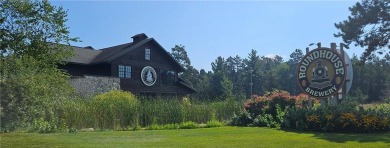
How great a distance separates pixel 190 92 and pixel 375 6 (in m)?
20.1

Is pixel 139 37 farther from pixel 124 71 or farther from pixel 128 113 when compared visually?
pixel 128 113

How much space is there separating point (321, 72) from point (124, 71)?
19846 millimetres

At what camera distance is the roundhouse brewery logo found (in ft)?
50.6

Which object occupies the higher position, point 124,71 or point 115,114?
point 124,71

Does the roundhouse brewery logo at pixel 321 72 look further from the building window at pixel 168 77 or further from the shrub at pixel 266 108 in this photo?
the building window at pixel 168 77

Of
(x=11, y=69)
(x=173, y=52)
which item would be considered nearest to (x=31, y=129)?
(x=11, y=69)

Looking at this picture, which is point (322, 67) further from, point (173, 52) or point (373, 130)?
point (173, 52)

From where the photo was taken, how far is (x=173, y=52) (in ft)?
268

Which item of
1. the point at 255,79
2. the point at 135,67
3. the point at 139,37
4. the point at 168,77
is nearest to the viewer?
the point at 135,67

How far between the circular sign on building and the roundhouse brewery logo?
19443 mm

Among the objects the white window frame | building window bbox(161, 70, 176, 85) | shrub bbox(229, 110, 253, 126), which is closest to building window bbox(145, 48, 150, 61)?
building window bbox(161, 70, 176, 85)

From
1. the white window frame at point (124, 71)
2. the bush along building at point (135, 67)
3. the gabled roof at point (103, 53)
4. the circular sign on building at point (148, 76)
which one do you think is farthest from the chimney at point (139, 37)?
the white window frame at point (124, 71)

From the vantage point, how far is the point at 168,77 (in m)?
36.7

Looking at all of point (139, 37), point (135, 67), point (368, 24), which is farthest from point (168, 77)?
point (368, 24)
